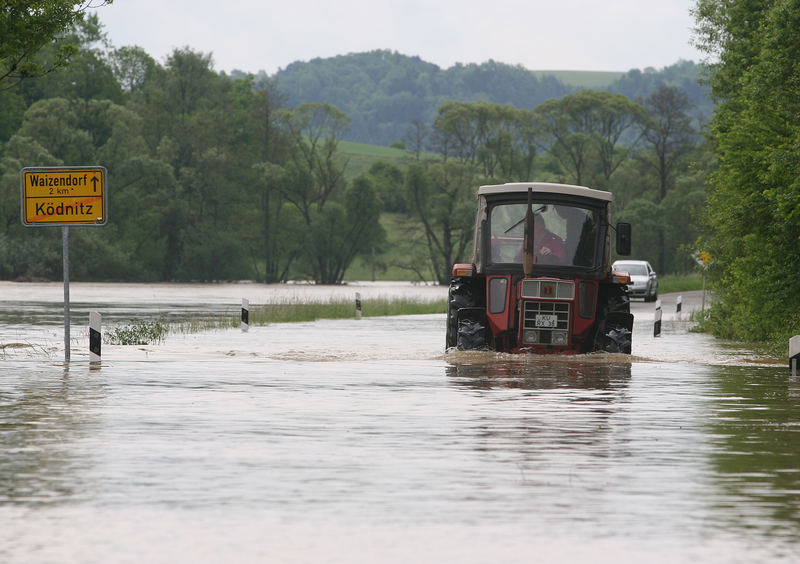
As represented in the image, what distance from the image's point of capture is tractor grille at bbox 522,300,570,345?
22.8m

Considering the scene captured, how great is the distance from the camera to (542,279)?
22797 millimetres

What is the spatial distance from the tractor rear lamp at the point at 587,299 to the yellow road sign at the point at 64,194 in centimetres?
809

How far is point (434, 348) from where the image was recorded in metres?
28.5

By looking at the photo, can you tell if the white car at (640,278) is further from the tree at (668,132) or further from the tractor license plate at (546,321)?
the tree at (668,132)

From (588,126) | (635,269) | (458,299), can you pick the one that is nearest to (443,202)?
(588,126)

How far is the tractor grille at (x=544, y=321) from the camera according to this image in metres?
22.8

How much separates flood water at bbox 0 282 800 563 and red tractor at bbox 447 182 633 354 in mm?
1202

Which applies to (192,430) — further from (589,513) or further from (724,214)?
(724,214)

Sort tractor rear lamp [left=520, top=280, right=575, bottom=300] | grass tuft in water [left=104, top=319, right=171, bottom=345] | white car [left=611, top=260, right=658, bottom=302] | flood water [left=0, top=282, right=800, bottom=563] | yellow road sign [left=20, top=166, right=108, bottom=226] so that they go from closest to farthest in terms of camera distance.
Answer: flood water [left=0, top=282, right=800, bottom=563] < yellow road sign [left=20, top=166, right=108, bottom=226] < tractor rear lamp [left=520, top=280, right=575, bottom=300] < grass tuft in water [left=104, top=319, right=171, bottom=345] < white car [left=611, top=260, right=658, bottom=302]

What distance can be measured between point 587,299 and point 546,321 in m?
0.98

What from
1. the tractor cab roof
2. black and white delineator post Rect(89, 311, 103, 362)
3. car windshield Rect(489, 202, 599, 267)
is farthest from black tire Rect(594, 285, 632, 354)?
black and white delineator post Rect(89, 311, 103, 362)

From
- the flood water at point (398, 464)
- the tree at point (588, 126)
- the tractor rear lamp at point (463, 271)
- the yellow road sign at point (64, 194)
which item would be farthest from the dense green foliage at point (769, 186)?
the tree at point (588, 126)

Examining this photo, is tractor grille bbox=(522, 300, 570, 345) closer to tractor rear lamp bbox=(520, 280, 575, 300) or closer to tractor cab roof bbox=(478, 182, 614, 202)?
tractor rear lamp bbox=(520, 280, 575, 300)

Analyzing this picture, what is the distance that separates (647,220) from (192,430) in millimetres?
92397
